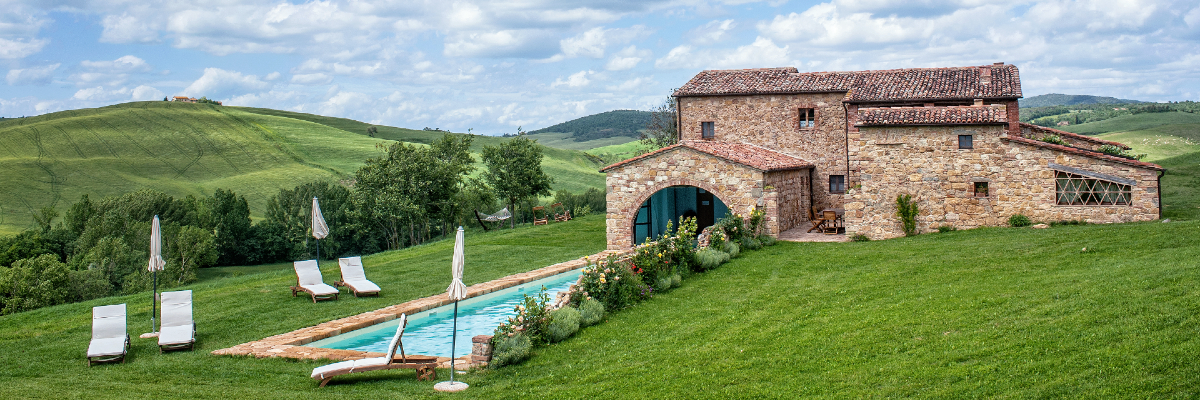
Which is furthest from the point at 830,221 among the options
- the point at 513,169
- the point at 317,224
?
the point at 513,169

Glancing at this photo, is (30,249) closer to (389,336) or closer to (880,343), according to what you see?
(389,336)

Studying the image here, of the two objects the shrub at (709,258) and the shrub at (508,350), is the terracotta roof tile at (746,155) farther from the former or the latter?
the shrub at (508,350)

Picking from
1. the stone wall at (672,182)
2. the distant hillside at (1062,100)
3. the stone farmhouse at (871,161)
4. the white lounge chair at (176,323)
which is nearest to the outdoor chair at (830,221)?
the stone farmhouse at (871,161)

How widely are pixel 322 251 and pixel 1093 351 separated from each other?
6455 centimetres

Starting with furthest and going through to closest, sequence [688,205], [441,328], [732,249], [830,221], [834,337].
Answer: [688,205]
[830,221]
[732,249]
[441,328]
[834,337]

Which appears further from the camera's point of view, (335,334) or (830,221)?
(830,221)

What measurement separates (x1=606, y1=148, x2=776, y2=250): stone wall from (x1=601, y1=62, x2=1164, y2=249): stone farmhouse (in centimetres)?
3

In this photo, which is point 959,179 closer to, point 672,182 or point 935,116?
point 935,116

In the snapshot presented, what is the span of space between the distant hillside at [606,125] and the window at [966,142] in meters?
111

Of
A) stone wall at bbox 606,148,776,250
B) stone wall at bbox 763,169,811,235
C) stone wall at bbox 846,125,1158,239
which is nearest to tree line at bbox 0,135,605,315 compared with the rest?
stone wall at bbox 606,148,776,250

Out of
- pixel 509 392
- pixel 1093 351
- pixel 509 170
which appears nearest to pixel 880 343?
pixel 1093 351

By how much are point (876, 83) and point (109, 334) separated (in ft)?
76.5

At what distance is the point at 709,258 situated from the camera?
17.7 meters

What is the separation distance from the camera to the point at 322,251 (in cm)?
6550
